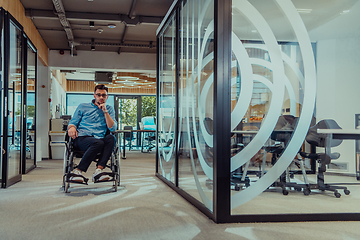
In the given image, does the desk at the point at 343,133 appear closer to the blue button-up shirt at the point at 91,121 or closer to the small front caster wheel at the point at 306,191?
the small front caster wheel at the point at 306,191

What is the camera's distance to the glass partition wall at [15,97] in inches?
165

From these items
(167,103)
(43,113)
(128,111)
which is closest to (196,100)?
(167,103)

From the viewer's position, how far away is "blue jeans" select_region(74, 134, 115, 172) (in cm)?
405

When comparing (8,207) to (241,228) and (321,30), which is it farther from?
Result: (321,30)

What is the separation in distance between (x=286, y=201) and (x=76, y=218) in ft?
5.34

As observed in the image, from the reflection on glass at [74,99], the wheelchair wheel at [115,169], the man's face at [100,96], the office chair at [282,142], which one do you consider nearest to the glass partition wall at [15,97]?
the man's face at [100,96]

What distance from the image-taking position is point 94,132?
429 cm

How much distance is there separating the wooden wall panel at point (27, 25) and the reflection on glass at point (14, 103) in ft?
1.17

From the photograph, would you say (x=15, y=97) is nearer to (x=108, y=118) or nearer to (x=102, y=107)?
(x=102, y=107)

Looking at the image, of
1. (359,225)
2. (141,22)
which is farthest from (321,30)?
(141,22)

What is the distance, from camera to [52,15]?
6.17 metres

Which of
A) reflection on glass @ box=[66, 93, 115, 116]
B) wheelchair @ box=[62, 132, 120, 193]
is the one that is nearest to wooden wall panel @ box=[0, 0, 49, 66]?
wheelchair @ box=[62, 132, 120, 193]

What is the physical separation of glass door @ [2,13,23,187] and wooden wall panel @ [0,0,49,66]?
314mm

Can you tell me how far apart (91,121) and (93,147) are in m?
0.40
